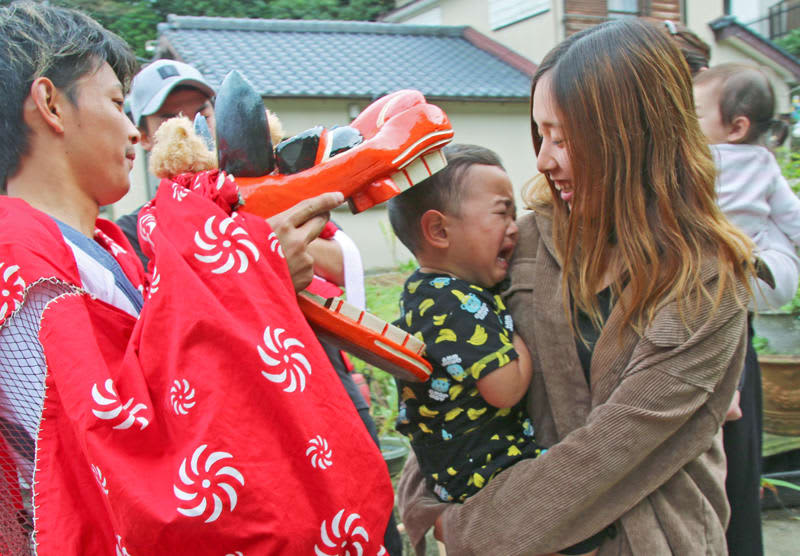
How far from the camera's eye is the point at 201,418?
0.96 m

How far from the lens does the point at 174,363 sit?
98 cm

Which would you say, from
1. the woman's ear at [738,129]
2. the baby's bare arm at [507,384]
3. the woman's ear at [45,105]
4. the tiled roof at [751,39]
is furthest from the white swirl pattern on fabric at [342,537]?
the tiled roof at [751,39]

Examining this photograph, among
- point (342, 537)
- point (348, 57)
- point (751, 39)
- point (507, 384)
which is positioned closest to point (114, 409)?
point (342, 537)

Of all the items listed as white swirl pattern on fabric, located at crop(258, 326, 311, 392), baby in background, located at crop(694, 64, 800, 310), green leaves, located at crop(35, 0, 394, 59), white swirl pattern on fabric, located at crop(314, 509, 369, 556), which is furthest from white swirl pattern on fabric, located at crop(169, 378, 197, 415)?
green leaves, located at crop(35, 0, 394, 59)

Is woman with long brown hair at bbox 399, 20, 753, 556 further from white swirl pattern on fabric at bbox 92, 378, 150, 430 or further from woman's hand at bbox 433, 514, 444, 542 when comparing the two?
white swirl pattern on fabric at bbox 92, 378, 150, 430

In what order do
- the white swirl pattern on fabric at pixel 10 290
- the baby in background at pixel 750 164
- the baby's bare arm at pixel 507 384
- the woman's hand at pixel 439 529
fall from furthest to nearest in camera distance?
the baby in background at pixel 750 164 < the woman's hand at pixel 439 529 < the baby's bare arm at pixel 507 384 < the white swirl pattern on fabric at pixel 10 290

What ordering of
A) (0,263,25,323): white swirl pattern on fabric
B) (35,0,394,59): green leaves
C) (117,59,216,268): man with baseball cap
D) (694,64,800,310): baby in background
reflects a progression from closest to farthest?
1. (0,263,25,323): white swirl pattern on fabric
2. (694,64,800,310): baby in background
3. (117,59,216,268): man with baseball cap
4. (35,0,394,59): green leaves

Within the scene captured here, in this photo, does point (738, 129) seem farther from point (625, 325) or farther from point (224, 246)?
point (224, 246)

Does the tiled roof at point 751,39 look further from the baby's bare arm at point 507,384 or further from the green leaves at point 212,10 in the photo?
the baby's bare arm at point 507,384

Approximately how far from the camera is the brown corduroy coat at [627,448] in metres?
1.23

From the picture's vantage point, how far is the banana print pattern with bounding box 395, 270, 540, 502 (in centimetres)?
136

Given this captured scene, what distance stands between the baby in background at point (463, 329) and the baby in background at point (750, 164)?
1216mm

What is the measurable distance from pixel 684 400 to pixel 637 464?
6.0 inches

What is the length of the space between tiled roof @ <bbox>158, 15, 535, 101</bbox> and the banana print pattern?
8410 millimetres
